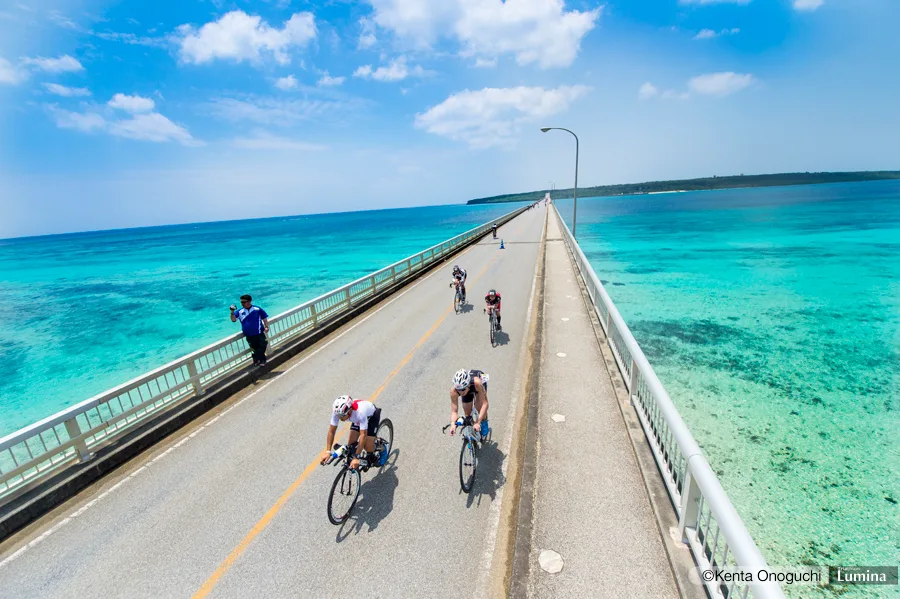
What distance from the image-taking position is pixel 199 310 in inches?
1220

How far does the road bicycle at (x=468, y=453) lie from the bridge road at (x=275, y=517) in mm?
195

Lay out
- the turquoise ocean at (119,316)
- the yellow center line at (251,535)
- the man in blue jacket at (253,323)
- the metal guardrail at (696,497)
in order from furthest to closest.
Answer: the turquoise ocean at (119,316) → the man in blue jacket at (253,323) → the yellow center line at (251,535) → the metal guardrail at (696,497)

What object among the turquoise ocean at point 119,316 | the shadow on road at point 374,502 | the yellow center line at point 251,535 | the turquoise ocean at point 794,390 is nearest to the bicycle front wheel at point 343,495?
the shadow on road at point 374,502

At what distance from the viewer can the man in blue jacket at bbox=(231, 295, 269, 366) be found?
9430 millimetres

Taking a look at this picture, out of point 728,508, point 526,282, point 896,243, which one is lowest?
point 896,243

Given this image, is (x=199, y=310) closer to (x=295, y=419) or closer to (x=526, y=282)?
(x=526, y=282)

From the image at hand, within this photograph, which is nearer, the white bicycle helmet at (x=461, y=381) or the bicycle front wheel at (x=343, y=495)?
the bicycle front wheel at (x=343, y=495)

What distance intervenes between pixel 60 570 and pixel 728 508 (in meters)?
7.53

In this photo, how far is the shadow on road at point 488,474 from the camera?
570cm

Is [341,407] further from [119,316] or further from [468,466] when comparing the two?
[119,316]

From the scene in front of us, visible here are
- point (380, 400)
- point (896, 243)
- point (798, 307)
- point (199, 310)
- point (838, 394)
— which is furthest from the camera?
point (896, 243)

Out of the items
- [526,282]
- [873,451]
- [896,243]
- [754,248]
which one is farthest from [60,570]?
[896,243]

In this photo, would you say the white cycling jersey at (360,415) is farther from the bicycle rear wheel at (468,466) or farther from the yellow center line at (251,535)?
the yellow center line at (251,535)

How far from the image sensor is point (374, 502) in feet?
18.6
